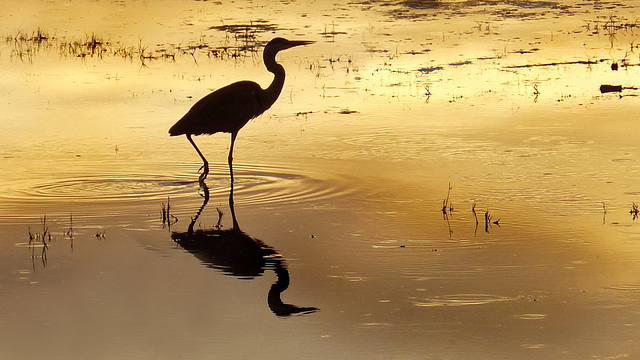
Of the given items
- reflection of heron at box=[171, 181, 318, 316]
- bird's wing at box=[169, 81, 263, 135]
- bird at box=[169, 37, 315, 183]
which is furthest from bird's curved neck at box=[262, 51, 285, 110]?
reflection of heron at box=[171, 181, 318, 316]

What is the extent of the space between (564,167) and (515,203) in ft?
5.44

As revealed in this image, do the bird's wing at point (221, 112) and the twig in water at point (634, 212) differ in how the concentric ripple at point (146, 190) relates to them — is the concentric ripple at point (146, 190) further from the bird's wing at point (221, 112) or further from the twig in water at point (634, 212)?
the twig in water at point (634, 212)

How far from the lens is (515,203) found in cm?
997

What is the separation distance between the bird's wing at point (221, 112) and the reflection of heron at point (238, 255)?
2713 mm

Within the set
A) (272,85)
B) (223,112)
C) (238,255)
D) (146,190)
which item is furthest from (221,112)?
(238,255)

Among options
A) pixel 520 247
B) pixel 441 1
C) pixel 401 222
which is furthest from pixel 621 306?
pixel 441 1

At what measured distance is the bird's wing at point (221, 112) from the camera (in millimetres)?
12305

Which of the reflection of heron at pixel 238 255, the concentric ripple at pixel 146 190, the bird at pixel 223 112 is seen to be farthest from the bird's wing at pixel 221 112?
the reflection of heron at pixel 238 255

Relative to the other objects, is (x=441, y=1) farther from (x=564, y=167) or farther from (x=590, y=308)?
(x=590, y=308)

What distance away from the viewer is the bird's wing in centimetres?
1230

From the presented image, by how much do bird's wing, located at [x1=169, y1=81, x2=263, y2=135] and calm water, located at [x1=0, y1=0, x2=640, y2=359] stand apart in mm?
407

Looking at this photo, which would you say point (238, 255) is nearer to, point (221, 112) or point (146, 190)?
point (146, 190)

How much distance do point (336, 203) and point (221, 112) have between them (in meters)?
2.58

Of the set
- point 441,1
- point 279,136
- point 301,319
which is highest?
point 441,1
